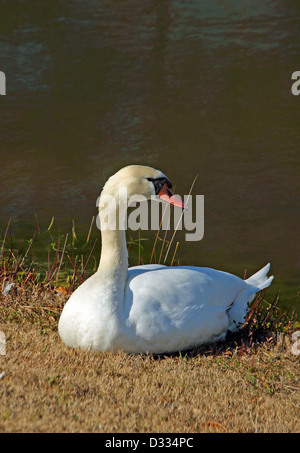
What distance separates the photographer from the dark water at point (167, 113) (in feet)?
29.1

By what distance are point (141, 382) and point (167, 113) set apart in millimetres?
8573

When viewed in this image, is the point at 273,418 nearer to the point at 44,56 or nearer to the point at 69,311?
the point at 69,311

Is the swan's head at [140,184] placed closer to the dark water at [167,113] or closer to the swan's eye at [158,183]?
the swan's eye at [158,183]

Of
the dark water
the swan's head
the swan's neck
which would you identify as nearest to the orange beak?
the swan's head

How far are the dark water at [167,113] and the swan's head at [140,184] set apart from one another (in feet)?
8.34

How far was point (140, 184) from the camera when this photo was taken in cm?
493

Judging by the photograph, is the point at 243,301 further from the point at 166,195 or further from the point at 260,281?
the point at 166,195

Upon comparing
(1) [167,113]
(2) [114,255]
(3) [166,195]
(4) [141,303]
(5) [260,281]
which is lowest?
(5) [260,281]

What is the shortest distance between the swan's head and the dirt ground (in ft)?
3.61

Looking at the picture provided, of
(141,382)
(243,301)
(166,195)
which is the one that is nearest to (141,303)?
(141,382)

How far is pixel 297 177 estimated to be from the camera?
10.0 meters

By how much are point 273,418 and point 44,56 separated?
12.5 m

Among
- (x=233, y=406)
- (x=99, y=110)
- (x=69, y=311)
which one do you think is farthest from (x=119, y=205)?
(x=99, y=110)

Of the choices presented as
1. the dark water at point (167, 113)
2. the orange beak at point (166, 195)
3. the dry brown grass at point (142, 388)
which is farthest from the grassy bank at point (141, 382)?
the dark water at point (167, 113)
